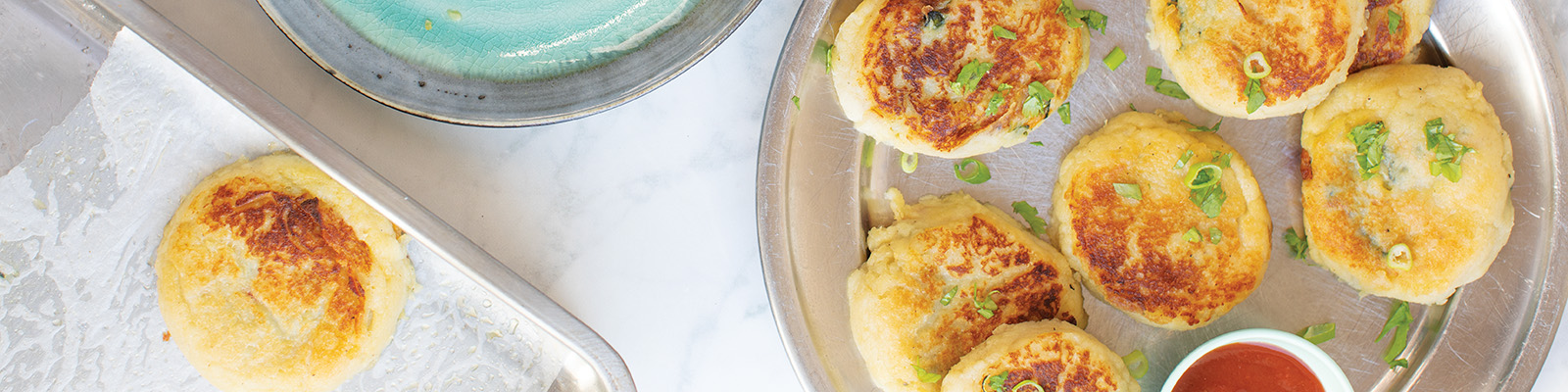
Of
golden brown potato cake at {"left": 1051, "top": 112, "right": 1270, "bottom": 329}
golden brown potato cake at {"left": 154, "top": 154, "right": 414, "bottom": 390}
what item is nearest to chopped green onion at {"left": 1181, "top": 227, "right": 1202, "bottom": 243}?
golden brown potato cake at {"left": 1051, "top": 112, "right": 1270, "bottom": 329}

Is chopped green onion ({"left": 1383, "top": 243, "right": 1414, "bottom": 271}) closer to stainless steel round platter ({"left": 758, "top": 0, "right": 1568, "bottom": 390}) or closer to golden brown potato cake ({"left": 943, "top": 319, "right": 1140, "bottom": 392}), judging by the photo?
stainless steel round platter ({"left": 758, "top": 0, "right": 1568, "bottom": 390})

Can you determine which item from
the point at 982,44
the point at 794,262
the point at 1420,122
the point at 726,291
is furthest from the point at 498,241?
the point at 1420,122

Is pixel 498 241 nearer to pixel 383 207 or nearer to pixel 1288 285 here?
pixel 383 207

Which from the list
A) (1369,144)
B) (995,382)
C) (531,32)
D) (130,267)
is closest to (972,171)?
(995,382)

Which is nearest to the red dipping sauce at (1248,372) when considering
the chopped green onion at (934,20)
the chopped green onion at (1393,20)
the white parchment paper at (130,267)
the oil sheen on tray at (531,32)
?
the chopped green onion at (1393,20)

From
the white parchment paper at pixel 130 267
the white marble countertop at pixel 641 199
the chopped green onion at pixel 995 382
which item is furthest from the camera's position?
the white marble countertop at pixel 641 199

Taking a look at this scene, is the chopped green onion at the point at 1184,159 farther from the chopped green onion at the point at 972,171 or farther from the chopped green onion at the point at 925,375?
the chopped green onion at the point at 925,375
